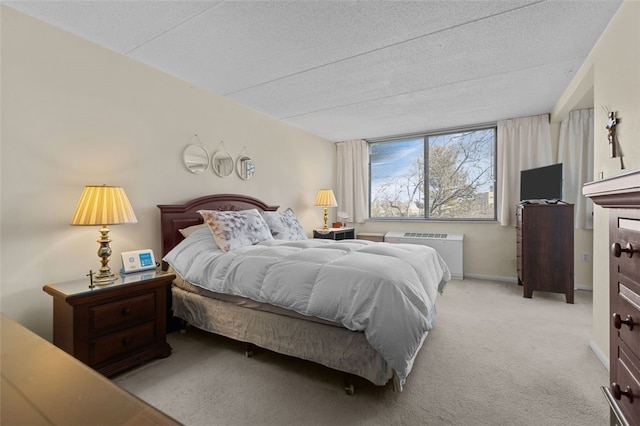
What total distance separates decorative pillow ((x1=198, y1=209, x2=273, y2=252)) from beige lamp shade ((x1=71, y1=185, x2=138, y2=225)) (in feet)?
2.29

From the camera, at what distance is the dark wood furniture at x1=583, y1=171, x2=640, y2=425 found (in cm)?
69

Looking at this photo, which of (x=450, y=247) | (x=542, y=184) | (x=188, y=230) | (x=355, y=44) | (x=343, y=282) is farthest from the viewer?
(x=450, y=247)

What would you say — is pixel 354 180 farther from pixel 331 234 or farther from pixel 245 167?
pixel 245 167

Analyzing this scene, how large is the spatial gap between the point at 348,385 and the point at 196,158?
8.39ft

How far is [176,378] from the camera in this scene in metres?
1.94

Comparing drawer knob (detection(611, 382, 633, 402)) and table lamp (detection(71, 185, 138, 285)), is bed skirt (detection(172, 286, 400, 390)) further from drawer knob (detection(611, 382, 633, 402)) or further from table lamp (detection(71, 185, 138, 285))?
drawer knob (detection(611, 382, 633, 402))

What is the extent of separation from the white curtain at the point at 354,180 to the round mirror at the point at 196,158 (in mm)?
2940

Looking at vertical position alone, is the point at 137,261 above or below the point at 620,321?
below

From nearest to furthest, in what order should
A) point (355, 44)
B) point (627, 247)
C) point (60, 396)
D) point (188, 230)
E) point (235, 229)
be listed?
point (60, 396)
point (627, 247)
point (355, 44)
point (235, 229)
point (188, 230)

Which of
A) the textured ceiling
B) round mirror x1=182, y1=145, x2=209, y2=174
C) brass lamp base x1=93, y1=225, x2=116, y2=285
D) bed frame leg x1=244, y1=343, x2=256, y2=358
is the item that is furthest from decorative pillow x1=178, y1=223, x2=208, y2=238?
the textured ceiling

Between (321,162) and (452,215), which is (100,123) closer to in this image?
(321,162)

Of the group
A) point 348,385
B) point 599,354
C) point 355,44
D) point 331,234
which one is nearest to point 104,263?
point 348,385

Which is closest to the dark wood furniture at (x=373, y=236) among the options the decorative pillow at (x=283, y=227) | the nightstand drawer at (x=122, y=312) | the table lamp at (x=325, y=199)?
the table lamp at (x=325, y=199)

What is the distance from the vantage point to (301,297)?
185 centimetres
